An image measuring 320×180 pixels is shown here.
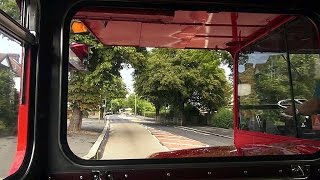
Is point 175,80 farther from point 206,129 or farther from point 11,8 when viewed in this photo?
point 11,8

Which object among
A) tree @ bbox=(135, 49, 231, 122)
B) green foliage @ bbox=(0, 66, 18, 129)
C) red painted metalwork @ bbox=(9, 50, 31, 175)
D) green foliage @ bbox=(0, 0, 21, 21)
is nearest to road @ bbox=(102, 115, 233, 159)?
tree @ bbox=(135, 49, 231, 122)

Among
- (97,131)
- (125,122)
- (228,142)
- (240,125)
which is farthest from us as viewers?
(240,125)

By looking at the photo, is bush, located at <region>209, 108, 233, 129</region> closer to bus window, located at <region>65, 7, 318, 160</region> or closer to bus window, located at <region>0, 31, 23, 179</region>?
bus window, located at <region>65, 7, 318, 160</region>

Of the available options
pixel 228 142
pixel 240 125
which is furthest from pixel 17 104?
pixel 240 125

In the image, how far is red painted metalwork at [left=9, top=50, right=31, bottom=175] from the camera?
2088 mm

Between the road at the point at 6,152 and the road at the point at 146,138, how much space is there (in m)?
0.47

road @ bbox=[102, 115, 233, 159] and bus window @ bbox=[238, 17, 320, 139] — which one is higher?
bus window @ bbox=[238, 17, 320, 139]

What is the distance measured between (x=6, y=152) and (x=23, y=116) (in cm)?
25

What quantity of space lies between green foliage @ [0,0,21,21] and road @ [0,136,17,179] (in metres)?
0.51

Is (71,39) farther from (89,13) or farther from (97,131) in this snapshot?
(97,131)

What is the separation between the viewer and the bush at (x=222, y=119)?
9.79 feet

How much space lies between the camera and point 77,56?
2.40m

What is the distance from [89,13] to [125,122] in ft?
2.22

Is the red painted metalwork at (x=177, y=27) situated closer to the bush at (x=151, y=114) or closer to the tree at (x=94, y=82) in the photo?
the tree at (x=94, y=82)
